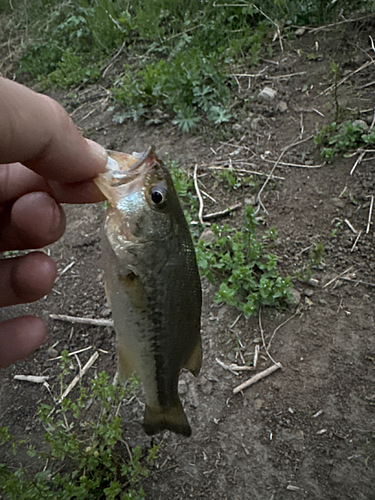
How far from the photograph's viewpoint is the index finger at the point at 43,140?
1.52 metres

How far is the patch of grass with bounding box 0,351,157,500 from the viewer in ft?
7.00

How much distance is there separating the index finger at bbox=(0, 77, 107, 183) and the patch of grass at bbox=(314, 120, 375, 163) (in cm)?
245

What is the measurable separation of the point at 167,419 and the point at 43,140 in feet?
4.06

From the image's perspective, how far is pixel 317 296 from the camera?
3020 mm

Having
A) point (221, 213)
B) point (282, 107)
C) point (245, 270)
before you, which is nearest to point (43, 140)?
point (245, 270)

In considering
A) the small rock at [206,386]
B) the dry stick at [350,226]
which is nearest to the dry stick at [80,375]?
the small rock at [206,386]

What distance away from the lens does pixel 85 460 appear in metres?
2.39

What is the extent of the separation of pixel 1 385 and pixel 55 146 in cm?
199

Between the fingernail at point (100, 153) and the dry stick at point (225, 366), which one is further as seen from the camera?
the dry stick at point (225, 366)

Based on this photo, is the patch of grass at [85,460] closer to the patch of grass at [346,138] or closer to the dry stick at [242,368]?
the dry stick at [242,368]

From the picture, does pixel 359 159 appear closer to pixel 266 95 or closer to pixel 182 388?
pixel 266 95

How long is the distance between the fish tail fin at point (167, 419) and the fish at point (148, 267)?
184 millimetres

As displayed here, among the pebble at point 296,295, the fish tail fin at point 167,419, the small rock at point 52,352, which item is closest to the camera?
the fish tail fin at point 167,419

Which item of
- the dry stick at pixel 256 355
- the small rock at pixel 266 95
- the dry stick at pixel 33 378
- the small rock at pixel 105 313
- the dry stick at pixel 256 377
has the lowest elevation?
the dry stick at pixel 256 377
